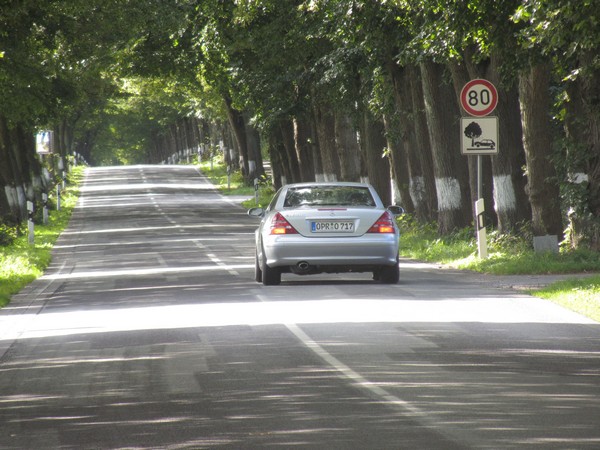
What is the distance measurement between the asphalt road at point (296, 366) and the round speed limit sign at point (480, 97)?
3.64 m

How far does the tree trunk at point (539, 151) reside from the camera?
76.8ft

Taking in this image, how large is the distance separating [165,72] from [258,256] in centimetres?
2476

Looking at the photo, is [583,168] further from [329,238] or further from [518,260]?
[329,238]

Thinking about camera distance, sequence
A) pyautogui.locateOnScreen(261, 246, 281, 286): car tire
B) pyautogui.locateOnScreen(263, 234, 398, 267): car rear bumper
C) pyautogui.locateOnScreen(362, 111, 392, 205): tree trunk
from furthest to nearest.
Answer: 1. pyautogui.locateOnScreen(362, 111, 392, 205): tree trunk
2. pyautogui.locateOnScreen(261, 246, 281, 286): car tire
3. pyautogui.locateOnScreen(263, 234, 398, 267): car rear bumper

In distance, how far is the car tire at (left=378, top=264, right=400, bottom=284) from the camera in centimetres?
1908

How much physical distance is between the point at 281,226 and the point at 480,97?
6211mm

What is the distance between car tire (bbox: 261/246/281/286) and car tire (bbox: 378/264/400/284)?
147 centimetres

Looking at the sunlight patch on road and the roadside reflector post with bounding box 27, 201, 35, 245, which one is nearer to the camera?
the sunlight patch on road

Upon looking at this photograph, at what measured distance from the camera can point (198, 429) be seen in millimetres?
8047

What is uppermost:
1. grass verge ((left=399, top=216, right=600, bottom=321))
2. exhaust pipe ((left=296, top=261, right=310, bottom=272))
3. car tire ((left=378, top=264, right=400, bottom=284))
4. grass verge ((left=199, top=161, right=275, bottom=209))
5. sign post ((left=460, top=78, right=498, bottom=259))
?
sign post ((left=460, top=78, right=498, bottom=259))

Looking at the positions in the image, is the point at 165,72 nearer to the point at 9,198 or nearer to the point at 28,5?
the point at 9,198

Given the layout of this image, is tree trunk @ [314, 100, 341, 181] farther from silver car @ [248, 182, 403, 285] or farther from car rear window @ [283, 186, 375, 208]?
silver car @ [248, 182, 403, 285]

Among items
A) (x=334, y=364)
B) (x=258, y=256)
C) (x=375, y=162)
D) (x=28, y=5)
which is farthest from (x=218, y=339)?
(x=375, y=162)

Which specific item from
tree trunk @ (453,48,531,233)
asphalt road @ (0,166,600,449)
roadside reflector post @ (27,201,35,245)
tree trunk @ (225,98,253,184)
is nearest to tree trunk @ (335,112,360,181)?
roadside reflector post @ (27,201,35,245)
